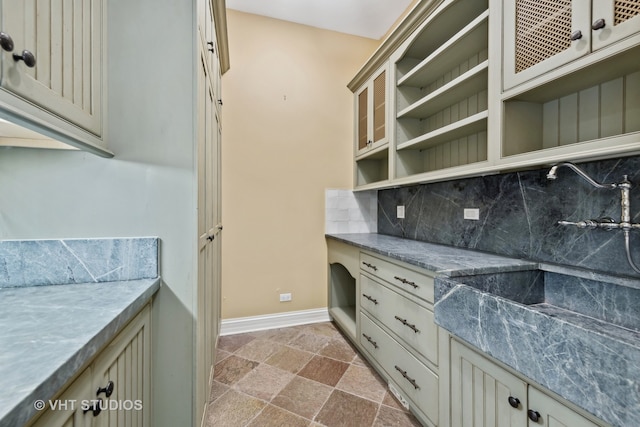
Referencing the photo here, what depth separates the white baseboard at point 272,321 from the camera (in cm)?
258

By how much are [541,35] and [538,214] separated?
2.78 ft

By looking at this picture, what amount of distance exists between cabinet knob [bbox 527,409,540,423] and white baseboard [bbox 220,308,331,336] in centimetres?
212

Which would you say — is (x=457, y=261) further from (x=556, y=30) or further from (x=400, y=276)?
(x=556, y=30)

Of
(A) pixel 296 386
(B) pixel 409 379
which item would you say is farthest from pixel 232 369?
(B) pixel 409 379

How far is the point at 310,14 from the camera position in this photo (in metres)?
2.63

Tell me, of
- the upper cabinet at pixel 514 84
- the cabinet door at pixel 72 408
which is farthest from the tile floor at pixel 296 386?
the upper cabinet at pixel 514 84

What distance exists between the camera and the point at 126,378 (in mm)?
857

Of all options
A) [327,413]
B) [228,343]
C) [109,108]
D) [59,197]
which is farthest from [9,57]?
[228,343]

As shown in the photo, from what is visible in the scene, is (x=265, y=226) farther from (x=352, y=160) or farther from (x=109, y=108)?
(x=109, y=108)

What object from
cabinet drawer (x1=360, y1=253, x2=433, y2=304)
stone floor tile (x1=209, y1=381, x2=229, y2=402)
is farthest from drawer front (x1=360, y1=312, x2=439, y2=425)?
stone floor tile (x1=209, y1=381, x2=229, y2=402)

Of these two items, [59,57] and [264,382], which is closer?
[59,57]

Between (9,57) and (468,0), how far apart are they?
6.70ft

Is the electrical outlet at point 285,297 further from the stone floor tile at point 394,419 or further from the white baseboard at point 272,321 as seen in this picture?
the stone floor tile at point 394,419

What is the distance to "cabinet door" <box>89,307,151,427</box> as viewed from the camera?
720 mm
